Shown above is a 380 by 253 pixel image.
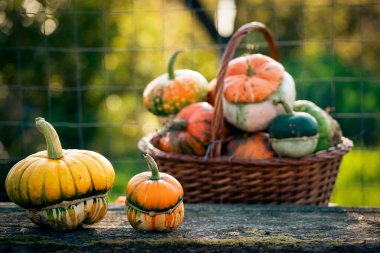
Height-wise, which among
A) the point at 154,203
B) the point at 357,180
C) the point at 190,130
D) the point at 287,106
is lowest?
the point at 357,180

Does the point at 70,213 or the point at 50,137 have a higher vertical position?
the point at 50,137

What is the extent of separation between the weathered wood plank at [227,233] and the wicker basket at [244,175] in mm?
139

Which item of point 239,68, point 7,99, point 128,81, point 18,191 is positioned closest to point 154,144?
point 239,68

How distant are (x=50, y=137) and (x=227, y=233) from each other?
2.09ft

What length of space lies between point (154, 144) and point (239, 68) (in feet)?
1.67

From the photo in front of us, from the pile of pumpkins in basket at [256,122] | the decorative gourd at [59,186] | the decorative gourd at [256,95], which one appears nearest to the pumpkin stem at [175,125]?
the pile of pumpkins in basket at [256,122]

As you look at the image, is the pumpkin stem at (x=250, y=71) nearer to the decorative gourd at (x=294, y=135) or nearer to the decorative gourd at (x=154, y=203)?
the decorative gourd at (x=294, y=135)

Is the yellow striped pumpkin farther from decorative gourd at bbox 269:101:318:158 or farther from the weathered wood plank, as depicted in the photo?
decorative gourd at bbox 269:101:318:158

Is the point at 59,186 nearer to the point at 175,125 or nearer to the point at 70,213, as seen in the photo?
the point at 70,213

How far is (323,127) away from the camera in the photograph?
274 cm

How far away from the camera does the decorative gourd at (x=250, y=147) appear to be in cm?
263

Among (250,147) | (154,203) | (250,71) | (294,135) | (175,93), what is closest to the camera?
(154,203)

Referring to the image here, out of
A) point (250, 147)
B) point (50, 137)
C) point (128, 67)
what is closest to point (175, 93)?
point (250, 147)

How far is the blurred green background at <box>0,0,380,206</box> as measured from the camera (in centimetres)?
416
